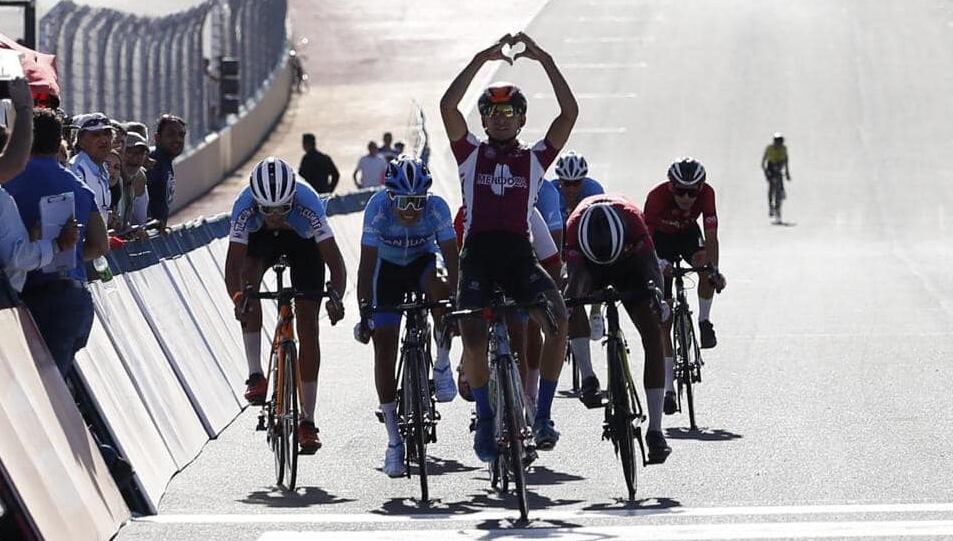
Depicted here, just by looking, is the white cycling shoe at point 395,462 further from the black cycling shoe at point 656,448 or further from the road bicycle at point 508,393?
the black cycling shoe at point 656,448

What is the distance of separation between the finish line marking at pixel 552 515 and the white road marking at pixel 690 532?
347mm

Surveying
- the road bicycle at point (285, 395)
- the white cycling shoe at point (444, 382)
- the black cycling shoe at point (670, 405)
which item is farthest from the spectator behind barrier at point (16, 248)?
the black cycling shoe at point (670, 405)

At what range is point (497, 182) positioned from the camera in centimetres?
1013

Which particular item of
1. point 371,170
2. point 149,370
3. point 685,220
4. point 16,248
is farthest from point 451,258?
point 371,170

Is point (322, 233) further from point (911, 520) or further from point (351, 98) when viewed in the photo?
point (351, 98)

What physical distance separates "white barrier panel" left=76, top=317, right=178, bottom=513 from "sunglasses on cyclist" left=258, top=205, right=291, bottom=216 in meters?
1.10

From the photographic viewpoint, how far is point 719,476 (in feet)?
34.7

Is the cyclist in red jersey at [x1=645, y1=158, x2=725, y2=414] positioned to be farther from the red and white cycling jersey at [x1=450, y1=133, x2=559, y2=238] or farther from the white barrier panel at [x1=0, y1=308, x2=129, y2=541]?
the white barrier panel at [x1=0, y1=308, x2=129, y2=541]

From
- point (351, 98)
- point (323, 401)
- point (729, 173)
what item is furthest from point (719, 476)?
point (351, 98)

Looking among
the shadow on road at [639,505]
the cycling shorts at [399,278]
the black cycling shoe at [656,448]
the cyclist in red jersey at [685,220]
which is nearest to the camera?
the shadow on road at [639,505]

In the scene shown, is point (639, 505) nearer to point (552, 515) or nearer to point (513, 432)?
point (552, 515)

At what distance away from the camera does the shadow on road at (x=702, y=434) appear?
40.1ft

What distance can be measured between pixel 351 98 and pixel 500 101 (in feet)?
157

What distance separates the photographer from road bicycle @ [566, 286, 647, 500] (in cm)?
987
